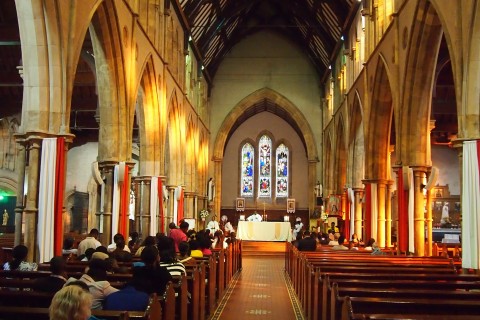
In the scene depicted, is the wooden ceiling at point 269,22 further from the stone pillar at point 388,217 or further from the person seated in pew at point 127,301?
the person seated in pew at point 127,301

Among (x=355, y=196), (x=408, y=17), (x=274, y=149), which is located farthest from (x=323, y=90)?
(x=408, y=17)

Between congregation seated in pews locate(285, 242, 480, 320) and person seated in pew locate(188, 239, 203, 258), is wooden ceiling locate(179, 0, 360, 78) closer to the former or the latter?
person seated in pew locate(188, 239, 203, 258)

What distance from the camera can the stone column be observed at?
9.53 m

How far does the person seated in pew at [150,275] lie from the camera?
555cm

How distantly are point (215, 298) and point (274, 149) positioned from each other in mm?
26819

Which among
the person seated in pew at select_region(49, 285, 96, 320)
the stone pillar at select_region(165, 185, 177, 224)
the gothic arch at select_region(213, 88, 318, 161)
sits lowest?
the person seated in pew at select_region(49, 285, 96, 320)

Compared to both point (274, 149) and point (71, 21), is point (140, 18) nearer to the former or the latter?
point (71, 21)

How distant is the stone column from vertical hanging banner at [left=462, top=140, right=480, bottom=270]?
7061mm

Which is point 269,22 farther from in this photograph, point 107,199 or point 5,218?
point 107,199

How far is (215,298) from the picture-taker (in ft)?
33.5

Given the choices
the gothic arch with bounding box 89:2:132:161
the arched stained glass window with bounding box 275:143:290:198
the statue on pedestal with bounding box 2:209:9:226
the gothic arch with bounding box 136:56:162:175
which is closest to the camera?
the gothic arch with bounding box 89:2:132:161

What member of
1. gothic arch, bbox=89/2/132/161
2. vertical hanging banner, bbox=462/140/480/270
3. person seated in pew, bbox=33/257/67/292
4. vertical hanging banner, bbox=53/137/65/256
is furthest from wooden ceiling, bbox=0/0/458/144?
person seated in pew, bbox=33/257/67/292

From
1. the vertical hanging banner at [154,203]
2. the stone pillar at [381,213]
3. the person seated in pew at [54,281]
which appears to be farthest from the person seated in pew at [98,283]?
the stone pillar at [381,213]

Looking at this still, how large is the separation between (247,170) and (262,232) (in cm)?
1040
